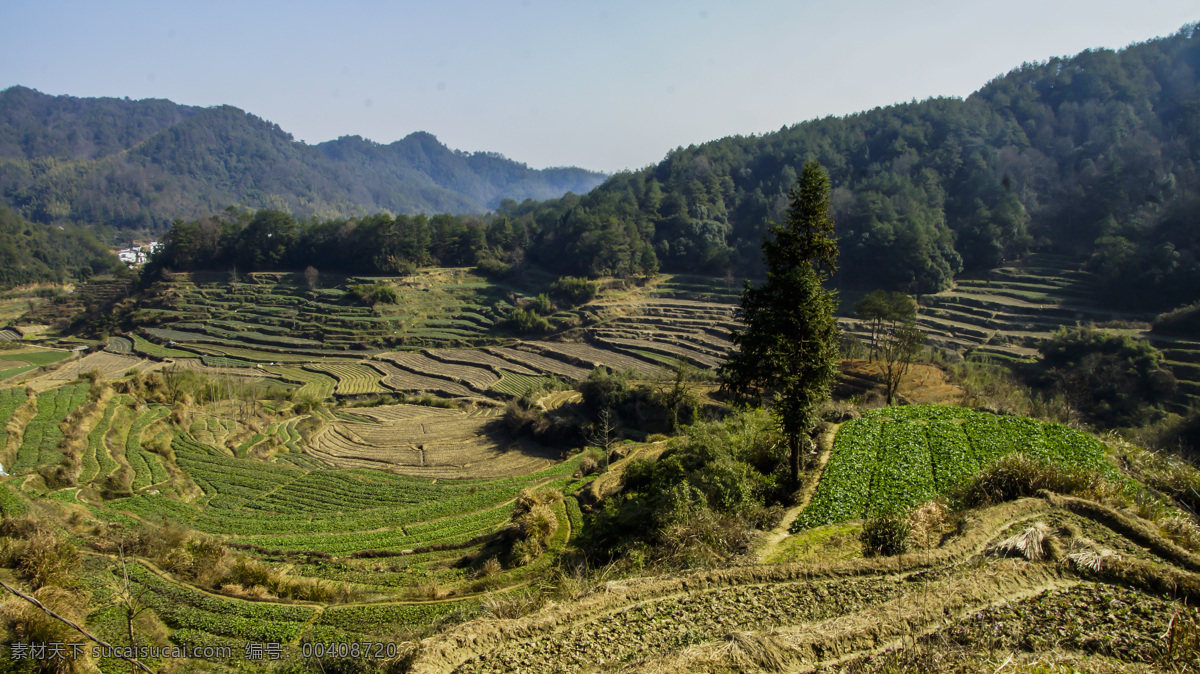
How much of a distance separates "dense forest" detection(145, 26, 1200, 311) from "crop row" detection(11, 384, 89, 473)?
1686 inches

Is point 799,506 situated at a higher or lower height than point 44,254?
lower

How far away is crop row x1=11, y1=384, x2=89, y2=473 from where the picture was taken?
71.1 ft

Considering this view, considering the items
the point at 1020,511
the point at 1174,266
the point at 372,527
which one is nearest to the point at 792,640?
the point at 1020,511

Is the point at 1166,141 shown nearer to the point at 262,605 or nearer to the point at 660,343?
the point at 660,343

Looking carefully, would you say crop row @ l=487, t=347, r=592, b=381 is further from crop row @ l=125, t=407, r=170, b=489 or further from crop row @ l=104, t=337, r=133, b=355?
crop row @ l=104, t=337, r=133, b=355

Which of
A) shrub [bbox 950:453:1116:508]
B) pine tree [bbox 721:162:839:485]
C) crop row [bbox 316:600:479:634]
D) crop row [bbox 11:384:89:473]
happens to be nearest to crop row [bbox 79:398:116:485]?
crop row [bbox 11:384:89:473]

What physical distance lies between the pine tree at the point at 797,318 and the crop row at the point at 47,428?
27174 millimetres

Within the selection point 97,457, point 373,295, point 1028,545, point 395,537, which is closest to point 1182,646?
point 1028,545

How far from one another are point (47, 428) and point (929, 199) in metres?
81.6

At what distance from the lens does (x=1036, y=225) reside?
64.2 m

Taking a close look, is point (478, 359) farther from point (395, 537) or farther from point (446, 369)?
point (395, 537)

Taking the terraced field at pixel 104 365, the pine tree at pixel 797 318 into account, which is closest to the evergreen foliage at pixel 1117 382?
the pine tree at pixel 797 318

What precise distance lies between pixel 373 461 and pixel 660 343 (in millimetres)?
26737

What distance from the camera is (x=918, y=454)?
46.5 ft
